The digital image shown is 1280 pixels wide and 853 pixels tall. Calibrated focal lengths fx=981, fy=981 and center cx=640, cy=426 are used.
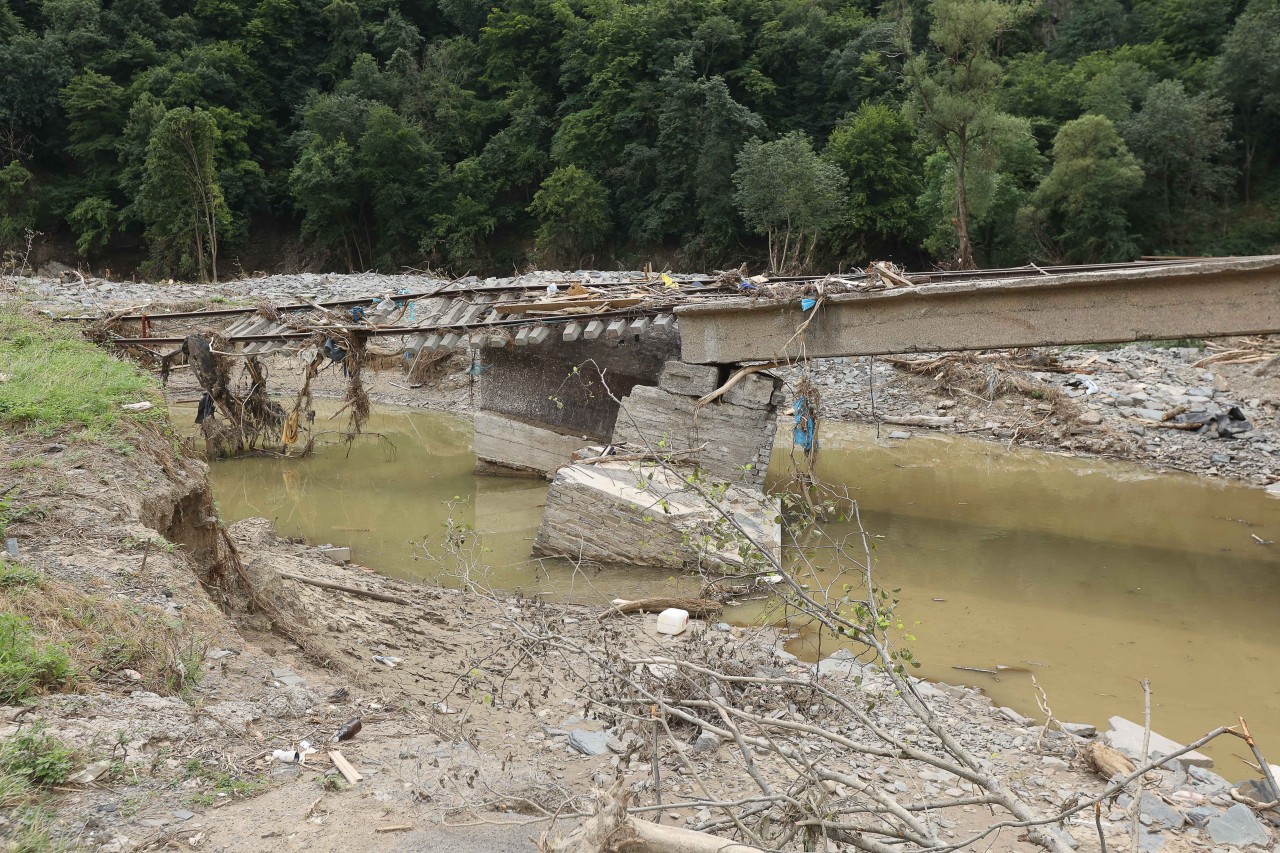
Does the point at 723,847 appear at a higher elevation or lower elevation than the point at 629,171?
lower

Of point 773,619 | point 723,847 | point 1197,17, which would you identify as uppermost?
point 1197,17

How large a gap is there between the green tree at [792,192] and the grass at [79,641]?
2449 centimetres

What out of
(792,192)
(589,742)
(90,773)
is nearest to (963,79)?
(792,192)

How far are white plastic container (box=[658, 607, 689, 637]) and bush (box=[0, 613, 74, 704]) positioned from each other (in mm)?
3693

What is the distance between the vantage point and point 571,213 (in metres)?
34.8

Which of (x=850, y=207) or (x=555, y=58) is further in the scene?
(x=555, y=58)

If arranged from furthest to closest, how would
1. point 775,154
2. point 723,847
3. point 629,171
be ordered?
1. point 629,171
2. point 775,154
3. point 723,847

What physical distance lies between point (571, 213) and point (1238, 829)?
32283mm

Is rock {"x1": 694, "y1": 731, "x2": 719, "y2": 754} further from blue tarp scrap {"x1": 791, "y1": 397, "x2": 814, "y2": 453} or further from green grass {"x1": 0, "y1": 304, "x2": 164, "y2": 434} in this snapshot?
blue tarp scrap {"x1": 791, "y1": 397, "x2": 814, "y2": 453}

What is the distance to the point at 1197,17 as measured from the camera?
31203 millimetres

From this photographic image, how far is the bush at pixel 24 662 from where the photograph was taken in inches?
140

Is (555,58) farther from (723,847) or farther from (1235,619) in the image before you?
(723,847)

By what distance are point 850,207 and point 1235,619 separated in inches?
973

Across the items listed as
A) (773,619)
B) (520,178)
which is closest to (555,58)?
(520,178)
